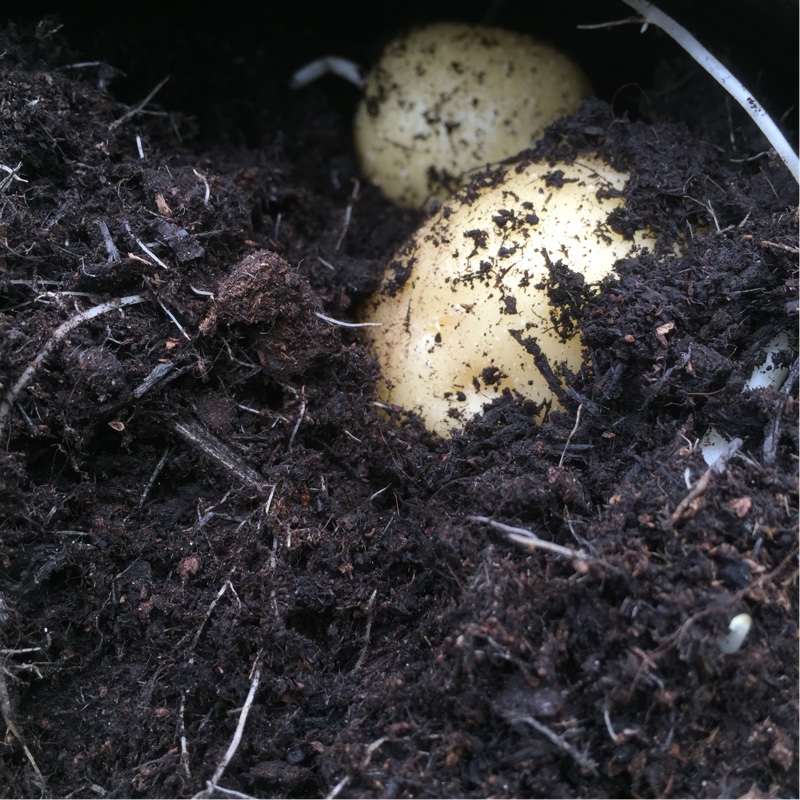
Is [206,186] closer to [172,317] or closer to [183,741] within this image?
[172,317]

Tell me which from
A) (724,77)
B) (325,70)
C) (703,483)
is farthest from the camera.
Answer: (325,70)

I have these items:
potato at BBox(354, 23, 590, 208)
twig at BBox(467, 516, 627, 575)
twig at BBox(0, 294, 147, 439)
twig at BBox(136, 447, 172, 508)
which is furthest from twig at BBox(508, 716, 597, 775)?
potato at BBox(354, 23, 590, 208)

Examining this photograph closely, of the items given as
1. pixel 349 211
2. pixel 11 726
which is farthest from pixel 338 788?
pixel 349 211

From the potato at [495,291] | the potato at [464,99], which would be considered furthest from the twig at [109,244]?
the potato at [464,99]

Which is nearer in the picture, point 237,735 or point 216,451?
point 237,735

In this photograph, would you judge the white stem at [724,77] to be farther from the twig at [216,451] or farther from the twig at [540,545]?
the twig at [216,451]

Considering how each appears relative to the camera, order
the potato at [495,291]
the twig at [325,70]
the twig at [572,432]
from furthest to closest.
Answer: the twig at [325,70]
the potato at [495,291]
the twig at [572,432]
